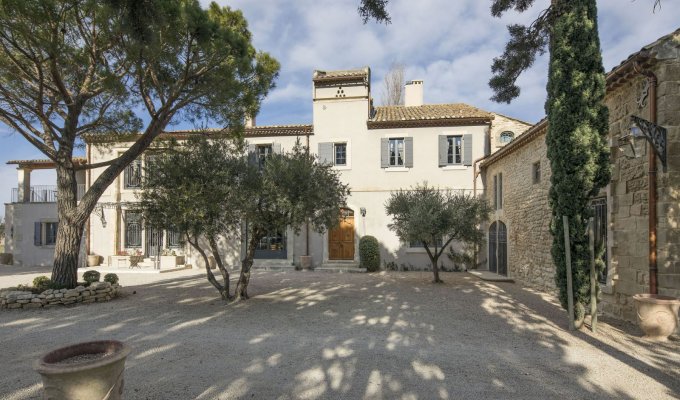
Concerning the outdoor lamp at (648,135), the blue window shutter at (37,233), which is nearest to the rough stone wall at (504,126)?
the outdoor lamp at (648,135)

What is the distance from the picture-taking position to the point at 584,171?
591 centimetres

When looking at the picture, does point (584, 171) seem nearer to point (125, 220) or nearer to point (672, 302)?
point (672, 302)

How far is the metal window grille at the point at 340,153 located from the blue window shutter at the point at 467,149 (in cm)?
468

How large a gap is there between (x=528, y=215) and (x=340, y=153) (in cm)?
749

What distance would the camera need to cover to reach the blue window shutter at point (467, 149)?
14.2 meters

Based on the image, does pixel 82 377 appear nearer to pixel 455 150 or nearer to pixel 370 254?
pixel 370 254

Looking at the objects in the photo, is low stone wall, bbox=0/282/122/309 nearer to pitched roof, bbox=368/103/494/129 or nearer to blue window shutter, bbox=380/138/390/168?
blue window shutter, bbox=380/138/390/168

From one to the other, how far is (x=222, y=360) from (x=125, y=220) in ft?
45.9

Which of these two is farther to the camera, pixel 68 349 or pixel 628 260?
pixel 628 260

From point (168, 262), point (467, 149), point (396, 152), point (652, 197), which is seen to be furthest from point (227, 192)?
point (467, 149)

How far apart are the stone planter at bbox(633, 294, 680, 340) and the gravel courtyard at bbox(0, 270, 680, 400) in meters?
0.19

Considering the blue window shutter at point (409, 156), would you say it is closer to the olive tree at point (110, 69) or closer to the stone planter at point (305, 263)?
the stone planter at point (305, 263)

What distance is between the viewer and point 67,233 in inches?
329

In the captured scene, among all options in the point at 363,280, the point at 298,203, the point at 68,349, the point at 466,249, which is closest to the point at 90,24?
the point at 298,203
